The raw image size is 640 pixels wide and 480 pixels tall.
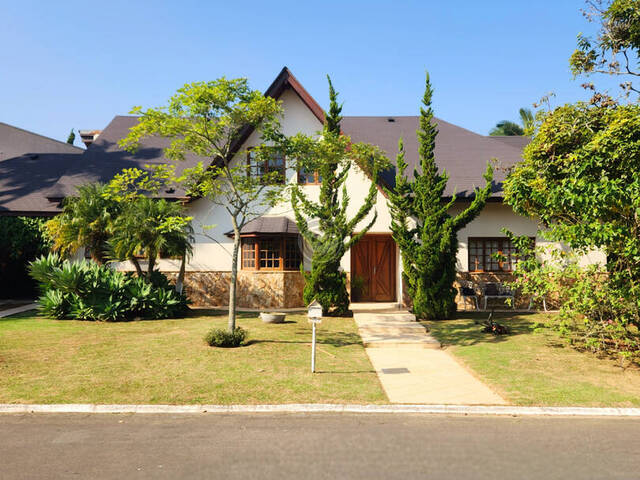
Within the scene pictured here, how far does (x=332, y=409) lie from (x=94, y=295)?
1058cm

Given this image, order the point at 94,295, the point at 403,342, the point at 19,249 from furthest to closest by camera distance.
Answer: the point at 19,249
the point at 94,295
the point at 403,342

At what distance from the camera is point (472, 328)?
13.7m

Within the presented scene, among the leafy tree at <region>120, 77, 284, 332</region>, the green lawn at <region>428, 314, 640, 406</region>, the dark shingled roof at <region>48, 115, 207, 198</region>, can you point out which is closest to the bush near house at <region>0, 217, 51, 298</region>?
the dark shingled roof at <region>48, 115, 207, 198</region>

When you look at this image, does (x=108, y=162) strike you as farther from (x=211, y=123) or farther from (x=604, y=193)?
(x=604, y=193)

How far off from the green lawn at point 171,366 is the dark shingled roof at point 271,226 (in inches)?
186

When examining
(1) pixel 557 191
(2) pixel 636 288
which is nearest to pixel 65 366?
(1) pixel 557 191

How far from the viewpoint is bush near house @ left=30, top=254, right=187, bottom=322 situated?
13.7 meters

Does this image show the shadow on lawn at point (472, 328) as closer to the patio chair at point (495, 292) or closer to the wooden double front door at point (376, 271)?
the patio chair at point (495, 292)

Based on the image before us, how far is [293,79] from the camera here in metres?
17.4

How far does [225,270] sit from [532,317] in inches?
465

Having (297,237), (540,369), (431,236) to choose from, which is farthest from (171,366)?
(431,236)

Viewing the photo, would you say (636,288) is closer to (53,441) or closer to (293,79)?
(53,441)

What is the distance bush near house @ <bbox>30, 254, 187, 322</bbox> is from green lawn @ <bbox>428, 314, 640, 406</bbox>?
918 centimetres

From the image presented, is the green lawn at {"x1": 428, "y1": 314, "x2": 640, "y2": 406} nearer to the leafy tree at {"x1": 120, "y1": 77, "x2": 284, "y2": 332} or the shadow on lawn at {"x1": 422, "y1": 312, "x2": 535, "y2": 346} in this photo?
the shadow on lawn at {"x1": 422, "y1": 312, "x2": 535, "y2": 346}
